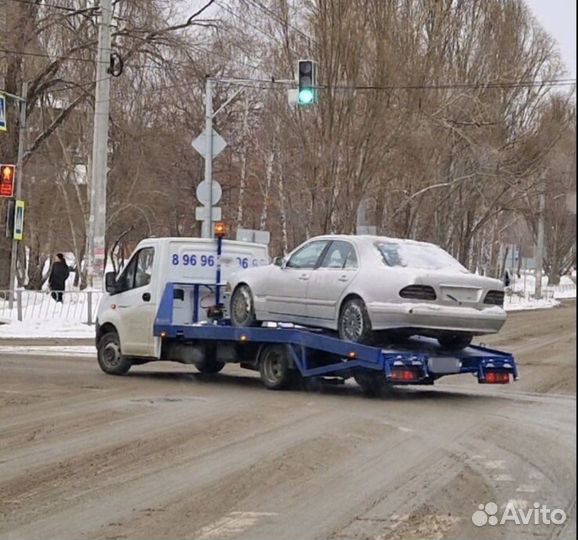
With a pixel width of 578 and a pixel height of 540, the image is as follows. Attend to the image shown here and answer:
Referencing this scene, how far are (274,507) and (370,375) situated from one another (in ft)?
21.5

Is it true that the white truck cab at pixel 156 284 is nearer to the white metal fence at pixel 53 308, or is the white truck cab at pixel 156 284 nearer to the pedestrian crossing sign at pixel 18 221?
the white metal fence at pixel 53 308

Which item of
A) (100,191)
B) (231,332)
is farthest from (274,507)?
(100,191)

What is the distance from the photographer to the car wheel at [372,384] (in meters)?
14.0

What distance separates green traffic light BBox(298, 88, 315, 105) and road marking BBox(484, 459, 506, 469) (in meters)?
14.4

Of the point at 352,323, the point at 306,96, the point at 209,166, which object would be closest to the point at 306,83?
the point at 306,96

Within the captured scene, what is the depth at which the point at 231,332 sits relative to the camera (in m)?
15.0

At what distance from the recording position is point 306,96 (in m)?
22.6

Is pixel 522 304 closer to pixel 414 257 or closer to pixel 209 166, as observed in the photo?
pixel 209 166

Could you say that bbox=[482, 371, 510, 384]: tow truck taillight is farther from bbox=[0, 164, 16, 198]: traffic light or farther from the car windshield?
bbox=[0, 164, 16, 198]: traffic light

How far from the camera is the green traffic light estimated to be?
22516 millimetres

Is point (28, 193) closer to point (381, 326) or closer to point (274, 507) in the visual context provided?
point (381, 326)

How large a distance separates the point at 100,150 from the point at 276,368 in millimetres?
12815

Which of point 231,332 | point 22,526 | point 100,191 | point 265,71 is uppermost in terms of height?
point 265,71

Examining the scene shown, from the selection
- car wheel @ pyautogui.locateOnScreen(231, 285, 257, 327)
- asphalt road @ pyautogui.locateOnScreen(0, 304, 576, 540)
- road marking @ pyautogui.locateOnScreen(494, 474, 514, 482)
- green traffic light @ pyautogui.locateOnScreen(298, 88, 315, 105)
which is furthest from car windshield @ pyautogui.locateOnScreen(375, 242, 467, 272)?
green traffic light @ pyautogui.locateOnScreen(298, 88, 315, 105)
